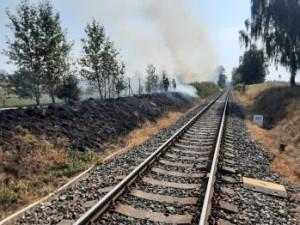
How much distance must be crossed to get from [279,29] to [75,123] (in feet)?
99.6

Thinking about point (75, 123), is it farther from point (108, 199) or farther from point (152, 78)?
point (152, 78)

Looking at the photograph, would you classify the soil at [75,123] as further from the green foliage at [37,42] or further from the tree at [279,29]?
the tree at [279,29]

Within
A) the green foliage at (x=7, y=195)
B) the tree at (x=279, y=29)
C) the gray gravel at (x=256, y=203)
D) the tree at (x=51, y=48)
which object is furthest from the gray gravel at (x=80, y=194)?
the tree at (x=279, y=29)

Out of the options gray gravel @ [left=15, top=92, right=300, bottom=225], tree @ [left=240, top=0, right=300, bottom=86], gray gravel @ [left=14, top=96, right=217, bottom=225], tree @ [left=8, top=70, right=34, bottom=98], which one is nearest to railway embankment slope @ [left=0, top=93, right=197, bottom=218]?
gray gravel @ [left=14, top=96, right=217, bottom=225]

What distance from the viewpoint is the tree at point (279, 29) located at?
3425cm

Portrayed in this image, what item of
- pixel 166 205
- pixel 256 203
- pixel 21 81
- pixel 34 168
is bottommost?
pixel 256 203

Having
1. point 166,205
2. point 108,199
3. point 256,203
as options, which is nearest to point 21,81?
point 108,199

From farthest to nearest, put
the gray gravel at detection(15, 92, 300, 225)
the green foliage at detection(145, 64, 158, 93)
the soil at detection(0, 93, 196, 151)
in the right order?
the green foliage at detection(145, 64, 158, 93) → the soil at detection(0, 93, 196, 151) → the gray gravel at detection(15, 92, 300, 225)

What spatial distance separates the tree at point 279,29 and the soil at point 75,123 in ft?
77.8

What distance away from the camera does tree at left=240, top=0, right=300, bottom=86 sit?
34.2 metres

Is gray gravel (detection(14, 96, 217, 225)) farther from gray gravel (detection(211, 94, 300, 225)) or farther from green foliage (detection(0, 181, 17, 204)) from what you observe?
gray gravel (detection(211, 94, 300, 225))

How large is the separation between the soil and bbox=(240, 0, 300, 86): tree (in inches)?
933

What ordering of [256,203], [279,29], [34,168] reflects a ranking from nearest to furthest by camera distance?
[256,203], [34,168], [279,29]

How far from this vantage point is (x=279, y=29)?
35.7 metres
